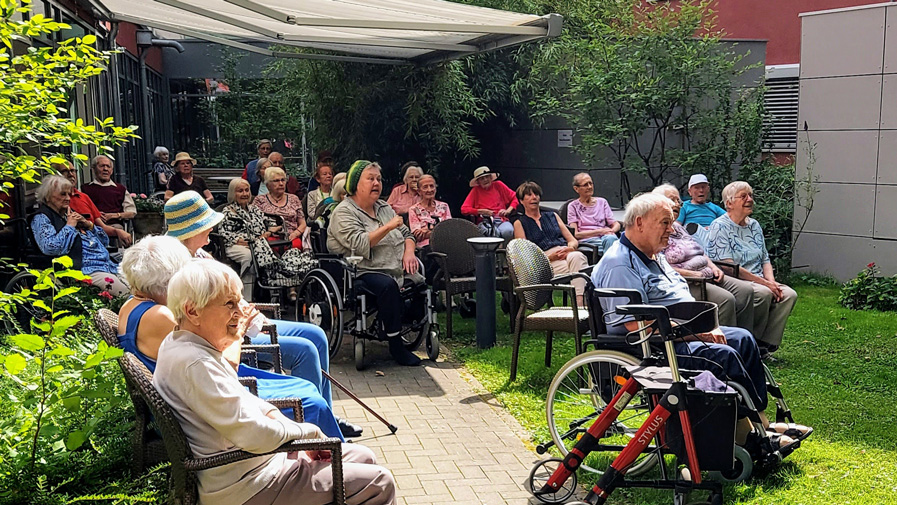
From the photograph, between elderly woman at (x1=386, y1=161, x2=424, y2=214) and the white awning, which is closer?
the white awning

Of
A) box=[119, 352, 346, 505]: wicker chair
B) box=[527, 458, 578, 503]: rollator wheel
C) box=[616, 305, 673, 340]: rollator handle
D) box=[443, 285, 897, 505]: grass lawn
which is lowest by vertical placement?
box=[443, 285, 897, 505]: grass lawn

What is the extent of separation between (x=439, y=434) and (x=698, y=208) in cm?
413

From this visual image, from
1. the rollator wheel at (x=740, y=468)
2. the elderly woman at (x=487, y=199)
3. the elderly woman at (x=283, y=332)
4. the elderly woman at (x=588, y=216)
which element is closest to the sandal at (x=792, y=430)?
the rollator wheel at (x=740, y=468)

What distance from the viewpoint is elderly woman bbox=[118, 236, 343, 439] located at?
3.59 m

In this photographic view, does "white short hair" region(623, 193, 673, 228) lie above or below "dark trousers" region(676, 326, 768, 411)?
above

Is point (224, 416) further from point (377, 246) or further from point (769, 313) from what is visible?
point (769, 313)

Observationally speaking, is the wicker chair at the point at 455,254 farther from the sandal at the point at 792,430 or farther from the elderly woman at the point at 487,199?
the sandal at the point at 792,430

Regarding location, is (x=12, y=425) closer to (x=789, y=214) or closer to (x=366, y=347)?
(x=366, y=347)

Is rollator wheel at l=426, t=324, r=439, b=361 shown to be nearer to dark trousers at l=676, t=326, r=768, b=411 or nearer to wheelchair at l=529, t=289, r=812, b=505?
wheelchair at l=529, t=289, r=812, b=505

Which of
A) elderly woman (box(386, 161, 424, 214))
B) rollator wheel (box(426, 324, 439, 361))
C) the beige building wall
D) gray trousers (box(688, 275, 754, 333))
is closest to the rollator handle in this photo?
gray trousers (box(688, 275, 754, 333))

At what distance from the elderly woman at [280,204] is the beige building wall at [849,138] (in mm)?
6242

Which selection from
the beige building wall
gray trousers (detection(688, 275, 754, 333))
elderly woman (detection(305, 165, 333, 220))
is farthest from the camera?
the beige building wall

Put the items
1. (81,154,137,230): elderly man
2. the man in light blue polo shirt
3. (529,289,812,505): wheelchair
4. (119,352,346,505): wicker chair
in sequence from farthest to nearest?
(81,154,137,230): elderly man, the man in light blue polo shirt, (529,289,812,505): wheelchair, (119,352,346,505): wicker chair

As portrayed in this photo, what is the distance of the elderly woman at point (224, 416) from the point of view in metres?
2.89
